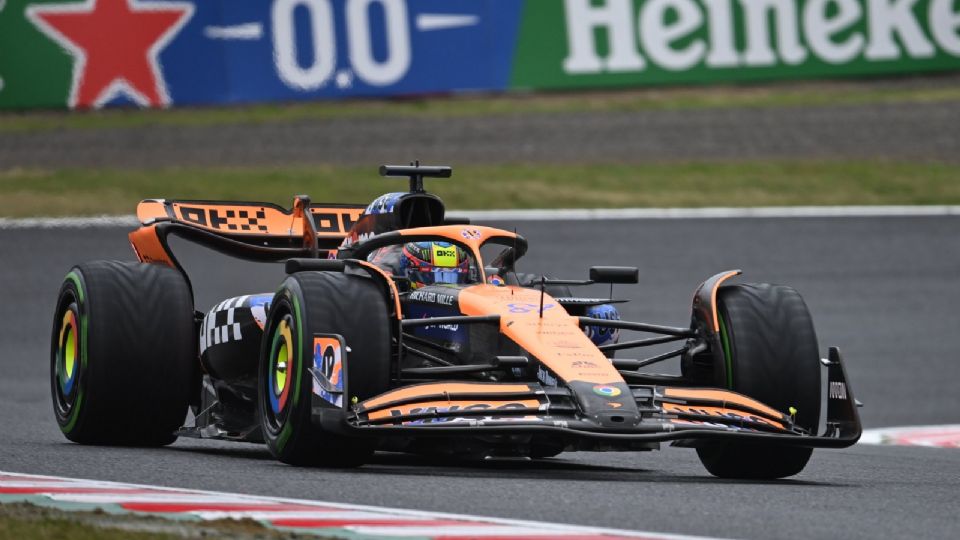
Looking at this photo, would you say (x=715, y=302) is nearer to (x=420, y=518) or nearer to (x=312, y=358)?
(x=312, y=358)

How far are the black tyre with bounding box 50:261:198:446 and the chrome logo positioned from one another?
2.90 m

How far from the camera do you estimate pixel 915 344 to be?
1672 cm

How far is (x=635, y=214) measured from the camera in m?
20.3

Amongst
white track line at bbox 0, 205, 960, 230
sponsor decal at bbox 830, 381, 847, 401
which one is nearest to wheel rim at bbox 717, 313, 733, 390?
sponsor decal at bbox 830, 381, 847, 401

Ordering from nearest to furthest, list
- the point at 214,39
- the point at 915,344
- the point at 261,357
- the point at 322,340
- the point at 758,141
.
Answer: the point at 322,340 → the point at 261,357 → the point at 915,344 → the point at 214,39 → the point at 758,141

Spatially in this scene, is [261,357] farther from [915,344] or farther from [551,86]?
Result: [551,86]

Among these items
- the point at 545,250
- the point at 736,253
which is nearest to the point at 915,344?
the point at 736,253

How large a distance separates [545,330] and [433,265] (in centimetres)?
114

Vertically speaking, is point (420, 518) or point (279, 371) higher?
point (279, 371)

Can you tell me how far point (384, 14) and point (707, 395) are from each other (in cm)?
1514

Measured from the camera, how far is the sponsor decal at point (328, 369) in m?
8.21

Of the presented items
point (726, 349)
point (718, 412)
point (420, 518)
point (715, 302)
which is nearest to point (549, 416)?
point (718, 412)

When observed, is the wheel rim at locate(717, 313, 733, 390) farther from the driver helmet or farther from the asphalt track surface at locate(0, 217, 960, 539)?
the driver helmet

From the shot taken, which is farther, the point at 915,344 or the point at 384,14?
the point at 384,14
